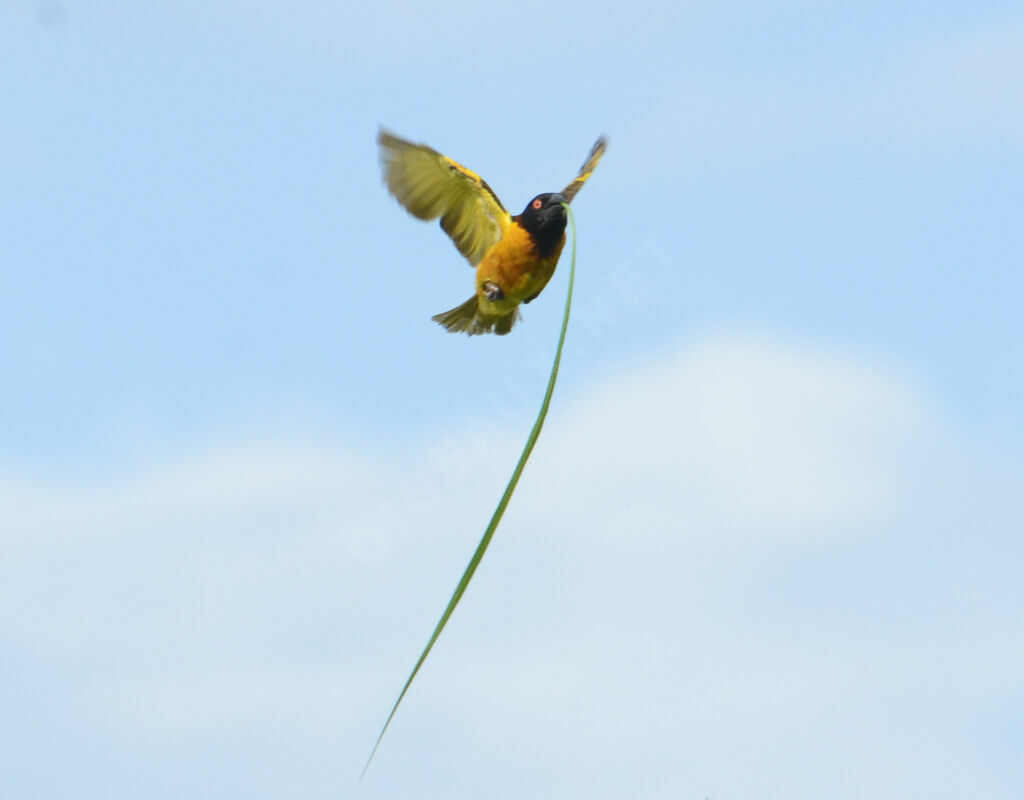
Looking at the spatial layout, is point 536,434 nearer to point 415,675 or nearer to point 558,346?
point 558,346

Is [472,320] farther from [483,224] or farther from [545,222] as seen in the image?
[545,222]

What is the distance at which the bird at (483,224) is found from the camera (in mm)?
4898

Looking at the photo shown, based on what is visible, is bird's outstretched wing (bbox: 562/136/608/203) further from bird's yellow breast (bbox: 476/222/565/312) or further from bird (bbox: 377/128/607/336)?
bird's yellow breast (bbox: 476/222/565/312)

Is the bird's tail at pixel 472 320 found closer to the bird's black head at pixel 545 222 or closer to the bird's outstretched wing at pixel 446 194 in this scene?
the bird's outstretched wing at pixel 446 194

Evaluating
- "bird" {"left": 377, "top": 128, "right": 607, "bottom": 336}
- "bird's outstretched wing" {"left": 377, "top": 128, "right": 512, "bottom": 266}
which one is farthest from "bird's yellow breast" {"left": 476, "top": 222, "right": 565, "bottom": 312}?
"bird's outstretched wing" {"left": 377, "top": 128, "right": 512, "bottom": 266}

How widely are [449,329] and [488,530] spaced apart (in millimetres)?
3936

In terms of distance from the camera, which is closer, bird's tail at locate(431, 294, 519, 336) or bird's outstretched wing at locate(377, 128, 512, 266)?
bird's outstretched wing at locate(377, 128, 512, 266)

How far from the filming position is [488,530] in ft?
5.36

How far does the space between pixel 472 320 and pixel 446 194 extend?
0.60m

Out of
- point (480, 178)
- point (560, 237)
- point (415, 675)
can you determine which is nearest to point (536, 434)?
point (415, 675)

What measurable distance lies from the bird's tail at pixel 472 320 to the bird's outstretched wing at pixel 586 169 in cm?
59

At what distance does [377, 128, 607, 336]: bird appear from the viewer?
16.1 feet

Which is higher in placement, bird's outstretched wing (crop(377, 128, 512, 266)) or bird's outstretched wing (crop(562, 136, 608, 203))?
bird's outstretched wing (crop(562, 136, 608, 203))

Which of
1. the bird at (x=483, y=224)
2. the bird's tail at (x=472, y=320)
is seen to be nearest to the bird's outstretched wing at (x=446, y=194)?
the bird at (x=483, y=224)
